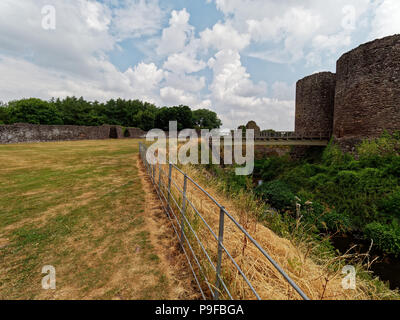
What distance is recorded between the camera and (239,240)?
2893mm

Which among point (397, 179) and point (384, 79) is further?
point (384, 79)

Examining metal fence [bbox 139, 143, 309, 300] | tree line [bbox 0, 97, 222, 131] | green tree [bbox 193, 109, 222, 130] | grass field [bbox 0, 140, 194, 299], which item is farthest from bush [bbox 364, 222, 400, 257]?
green tree [bbox 193, 109, 222, 130]

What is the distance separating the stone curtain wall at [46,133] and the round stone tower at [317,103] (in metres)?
26.3

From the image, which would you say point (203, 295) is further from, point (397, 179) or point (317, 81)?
point (317, 81)

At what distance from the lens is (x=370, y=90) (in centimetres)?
1173

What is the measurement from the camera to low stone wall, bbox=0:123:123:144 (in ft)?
55.6

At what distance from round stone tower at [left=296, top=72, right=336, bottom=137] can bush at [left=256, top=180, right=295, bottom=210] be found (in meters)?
8.38

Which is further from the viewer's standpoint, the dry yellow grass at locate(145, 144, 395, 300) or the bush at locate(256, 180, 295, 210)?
the bush at locate(256, 180, 295, 210)

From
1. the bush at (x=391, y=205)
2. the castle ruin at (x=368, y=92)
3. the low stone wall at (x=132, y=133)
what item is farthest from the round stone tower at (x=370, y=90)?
the low stone wall at (x=132, y=133)

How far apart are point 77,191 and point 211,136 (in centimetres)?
1387

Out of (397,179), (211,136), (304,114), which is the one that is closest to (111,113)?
(211,136)

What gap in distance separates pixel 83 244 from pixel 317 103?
67.8 ft

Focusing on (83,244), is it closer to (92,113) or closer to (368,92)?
(368,92)

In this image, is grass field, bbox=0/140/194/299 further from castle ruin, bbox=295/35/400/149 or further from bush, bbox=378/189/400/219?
castle ruin, bbox=295/35/400/149
